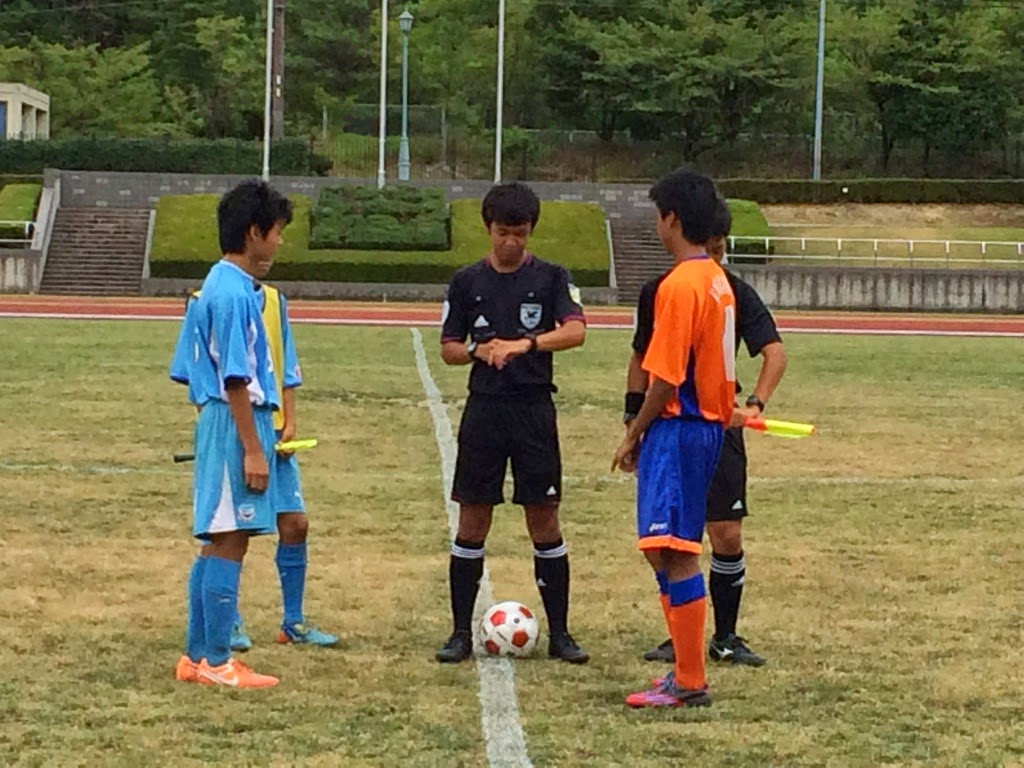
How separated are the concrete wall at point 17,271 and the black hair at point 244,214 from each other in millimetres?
32707

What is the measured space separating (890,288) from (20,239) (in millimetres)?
19328

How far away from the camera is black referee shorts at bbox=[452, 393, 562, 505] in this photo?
6027mm

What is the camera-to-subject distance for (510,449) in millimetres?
6059

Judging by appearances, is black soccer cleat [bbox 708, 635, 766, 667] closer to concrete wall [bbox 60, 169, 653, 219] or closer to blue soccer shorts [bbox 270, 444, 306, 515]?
blue soccer shorts [bbox 270, 444, 306, 515]

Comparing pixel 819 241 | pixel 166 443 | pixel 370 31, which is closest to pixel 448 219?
pixel 819 241

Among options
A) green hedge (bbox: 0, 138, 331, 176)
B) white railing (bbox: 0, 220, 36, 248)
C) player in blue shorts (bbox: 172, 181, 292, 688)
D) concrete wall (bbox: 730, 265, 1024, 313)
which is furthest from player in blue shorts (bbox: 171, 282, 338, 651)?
green hedge (bbox: 0, 138, 331, 176)

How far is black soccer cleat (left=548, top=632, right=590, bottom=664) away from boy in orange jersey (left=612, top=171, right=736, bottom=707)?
0.66 m

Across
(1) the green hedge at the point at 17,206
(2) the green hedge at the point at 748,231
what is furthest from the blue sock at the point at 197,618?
(1) the green hedge at the point at 17,206

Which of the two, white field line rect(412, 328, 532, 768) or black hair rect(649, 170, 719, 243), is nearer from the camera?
white field line rect(412, 328, 532, 768)

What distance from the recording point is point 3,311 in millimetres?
28750

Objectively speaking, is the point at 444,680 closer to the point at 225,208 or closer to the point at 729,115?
the point at 225,208

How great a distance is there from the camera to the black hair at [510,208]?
584cm

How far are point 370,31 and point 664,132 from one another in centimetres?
1045

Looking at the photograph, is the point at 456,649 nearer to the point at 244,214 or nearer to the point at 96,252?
the point at 244,214
